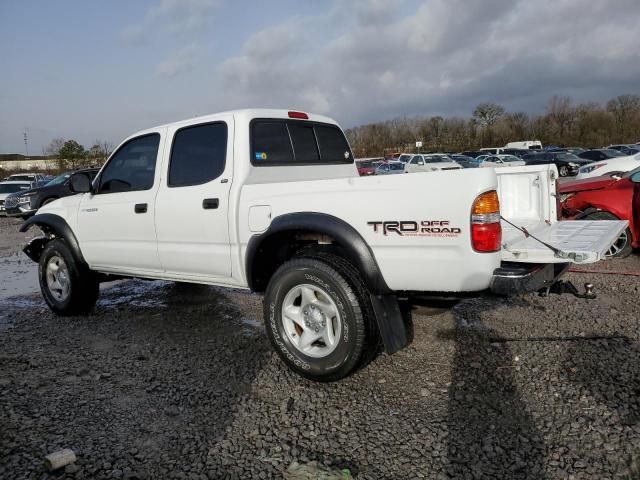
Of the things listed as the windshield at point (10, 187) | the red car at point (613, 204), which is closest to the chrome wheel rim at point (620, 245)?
the red car at point (613, 204)

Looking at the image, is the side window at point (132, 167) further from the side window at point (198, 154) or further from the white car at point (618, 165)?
the white car at point (618, 165)

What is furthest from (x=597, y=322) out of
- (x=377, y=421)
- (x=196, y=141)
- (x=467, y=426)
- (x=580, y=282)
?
(x=196, y=141)

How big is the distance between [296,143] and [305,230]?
4.38 ft

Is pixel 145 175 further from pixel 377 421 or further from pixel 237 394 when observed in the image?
pixel 377 421

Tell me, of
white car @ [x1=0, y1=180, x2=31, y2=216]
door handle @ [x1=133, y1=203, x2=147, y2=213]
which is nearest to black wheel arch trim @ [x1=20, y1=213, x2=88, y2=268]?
door handle @ [x1=133, y1=203, x2=147, y2=213]

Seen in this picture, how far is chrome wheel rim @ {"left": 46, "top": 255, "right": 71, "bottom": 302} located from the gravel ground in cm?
53

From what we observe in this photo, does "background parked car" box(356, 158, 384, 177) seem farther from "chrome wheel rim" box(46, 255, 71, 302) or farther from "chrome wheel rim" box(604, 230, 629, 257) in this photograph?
"chrome wheel rim" box(46, 255, 71, 302)

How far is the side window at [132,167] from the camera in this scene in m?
4.74

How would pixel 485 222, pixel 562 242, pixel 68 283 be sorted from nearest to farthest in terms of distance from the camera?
pixel 485 222, pixel 562 242, pixel 68 283

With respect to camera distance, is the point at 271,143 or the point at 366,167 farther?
the point at 366,167

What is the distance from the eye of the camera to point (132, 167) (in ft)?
16.2

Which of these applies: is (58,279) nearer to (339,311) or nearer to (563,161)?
(339,311)

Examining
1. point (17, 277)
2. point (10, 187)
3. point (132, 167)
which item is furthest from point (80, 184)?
point (10, 187)

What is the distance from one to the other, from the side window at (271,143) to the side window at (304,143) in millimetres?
87
